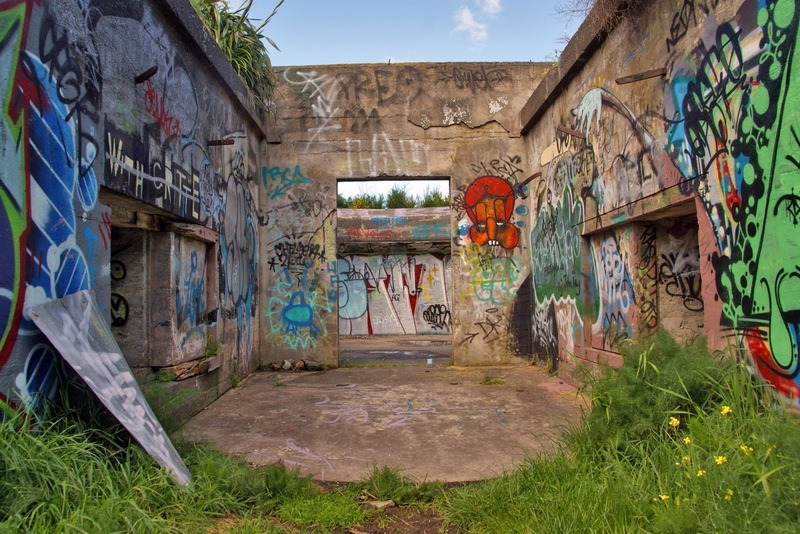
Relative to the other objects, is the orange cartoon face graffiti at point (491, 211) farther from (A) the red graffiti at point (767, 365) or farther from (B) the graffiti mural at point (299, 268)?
(A) the red graffiti at point (767, 365)

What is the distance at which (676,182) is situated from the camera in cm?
450

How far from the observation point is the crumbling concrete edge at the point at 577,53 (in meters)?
5.61

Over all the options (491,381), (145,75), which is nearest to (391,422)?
(491,381)

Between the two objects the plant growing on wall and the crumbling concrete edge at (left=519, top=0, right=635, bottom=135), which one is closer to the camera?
the crumbling concrete edge at (left=519, top=0, right=635, bottom=135)

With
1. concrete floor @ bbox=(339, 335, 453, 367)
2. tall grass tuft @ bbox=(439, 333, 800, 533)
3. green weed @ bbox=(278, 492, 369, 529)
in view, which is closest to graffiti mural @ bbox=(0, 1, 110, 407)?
green weed @ bbox=(278, 492, 369, 529)

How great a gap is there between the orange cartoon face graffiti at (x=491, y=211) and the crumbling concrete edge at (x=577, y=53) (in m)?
1.12

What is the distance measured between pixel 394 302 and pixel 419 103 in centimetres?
948

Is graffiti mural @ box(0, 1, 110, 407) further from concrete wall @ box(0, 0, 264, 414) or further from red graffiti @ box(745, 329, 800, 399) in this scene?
red graffiti @ box(745, 329, 800, 399)

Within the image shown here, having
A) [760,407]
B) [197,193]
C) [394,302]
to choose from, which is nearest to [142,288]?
[197,193]

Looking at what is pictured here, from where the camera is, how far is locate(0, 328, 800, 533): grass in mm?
2312

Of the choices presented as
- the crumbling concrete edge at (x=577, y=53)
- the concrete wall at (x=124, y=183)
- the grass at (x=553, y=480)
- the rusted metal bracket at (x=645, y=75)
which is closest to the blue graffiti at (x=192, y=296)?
the concrete wall at (x=124, y=183)

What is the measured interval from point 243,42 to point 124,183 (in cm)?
454

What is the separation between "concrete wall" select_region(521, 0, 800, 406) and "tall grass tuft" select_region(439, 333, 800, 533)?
52cm

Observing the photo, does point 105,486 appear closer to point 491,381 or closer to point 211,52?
point 211,52
